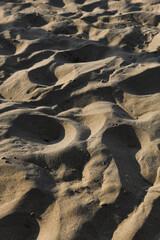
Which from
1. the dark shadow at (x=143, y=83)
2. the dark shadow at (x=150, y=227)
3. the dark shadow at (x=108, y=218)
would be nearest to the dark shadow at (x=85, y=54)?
the dark shadow at (x=143, y=83)

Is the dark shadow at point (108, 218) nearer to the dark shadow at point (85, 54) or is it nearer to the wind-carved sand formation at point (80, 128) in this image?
the wind-carved sand formation at point (80, 128)

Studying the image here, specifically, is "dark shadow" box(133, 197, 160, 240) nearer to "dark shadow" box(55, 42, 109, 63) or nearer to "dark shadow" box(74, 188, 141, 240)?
"dark shadow" box(74, 188, 141, 240)

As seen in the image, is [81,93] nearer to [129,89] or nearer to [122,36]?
[129,89]

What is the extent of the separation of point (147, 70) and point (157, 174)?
1.10 metres

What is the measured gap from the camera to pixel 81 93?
2.45 metres

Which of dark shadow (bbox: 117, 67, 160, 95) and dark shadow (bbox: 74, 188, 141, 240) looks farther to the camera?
dark shadow (bbox: 117, 67, 160, 95)

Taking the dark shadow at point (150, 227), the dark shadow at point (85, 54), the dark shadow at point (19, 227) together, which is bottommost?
the dark shadow at point (150, 227)

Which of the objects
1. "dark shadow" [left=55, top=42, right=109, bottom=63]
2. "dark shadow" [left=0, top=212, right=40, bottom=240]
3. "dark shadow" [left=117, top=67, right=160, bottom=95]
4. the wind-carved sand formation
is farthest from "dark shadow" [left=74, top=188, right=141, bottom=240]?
"dark shadow" [left=55, top=42, right=109, bottom=63]

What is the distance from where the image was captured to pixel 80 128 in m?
2.08

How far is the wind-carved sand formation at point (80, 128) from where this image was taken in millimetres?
1523

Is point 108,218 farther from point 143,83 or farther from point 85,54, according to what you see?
point 85,54

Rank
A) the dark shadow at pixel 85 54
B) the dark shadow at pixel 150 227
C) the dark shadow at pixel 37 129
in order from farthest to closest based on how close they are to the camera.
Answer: the dark shadow at pixel 85 54 < the dark shadow at pixel 37 129 < the dark shadow at pixel 150 227

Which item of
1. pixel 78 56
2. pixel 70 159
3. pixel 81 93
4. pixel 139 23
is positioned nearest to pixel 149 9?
pixel 139 23

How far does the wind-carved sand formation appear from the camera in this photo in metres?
1.52
